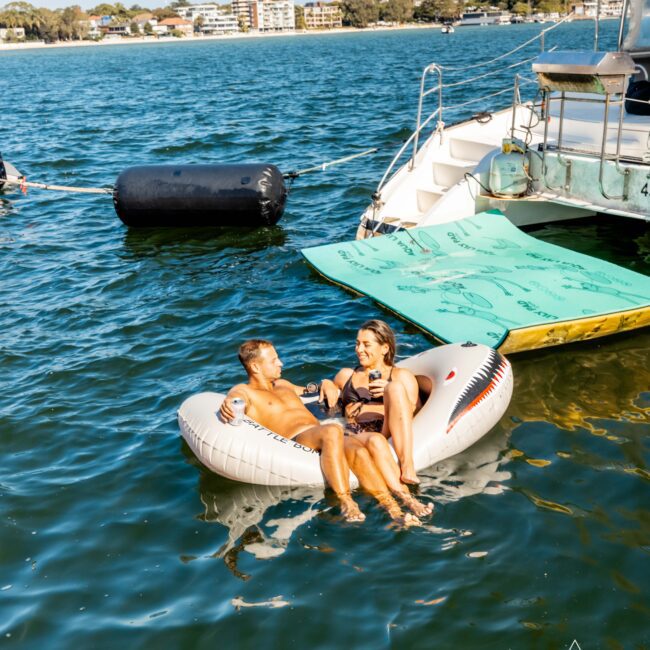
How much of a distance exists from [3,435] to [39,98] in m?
36.0

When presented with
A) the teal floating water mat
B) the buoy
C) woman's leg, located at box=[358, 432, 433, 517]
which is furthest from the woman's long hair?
the buoy

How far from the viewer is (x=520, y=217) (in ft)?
39.5

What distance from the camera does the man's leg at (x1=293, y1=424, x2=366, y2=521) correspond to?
604 centimetres

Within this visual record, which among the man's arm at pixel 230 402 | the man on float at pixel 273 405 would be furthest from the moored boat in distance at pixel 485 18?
the man's arm at pixel 230 402

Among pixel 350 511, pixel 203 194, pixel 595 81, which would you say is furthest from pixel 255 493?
pixel 203 194

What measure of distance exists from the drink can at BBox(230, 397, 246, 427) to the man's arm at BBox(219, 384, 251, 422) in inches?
1.0

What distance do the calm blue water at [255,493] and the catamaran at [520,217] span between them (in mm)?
410

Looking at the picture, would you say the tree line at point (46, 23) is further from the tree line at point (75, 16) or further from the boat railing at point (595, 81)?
the boat railing at point (595, 81)

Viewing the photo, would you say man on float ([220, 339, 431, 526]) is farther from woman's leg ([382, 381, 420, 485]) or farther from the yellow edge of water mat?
the yellow edge of water mat

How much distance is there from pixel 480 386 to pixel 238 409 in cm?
189

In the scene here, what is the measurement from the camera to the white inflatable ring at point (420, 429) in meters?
6.32

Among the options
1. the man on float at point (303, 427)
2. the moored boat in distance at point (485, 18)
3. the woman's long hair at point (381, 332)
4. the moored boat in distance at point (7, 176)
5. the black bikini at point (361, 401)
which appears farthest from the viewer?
the moored boat in distance at point (485, 18)

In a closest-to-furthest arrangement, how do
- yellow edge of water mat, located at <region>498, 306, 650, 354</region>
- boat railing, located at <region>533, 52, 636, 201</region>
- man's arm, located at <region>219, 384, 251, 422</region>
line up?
1. man's arm, located at <region>219, 384, 251, 422</region>
2. yellow edge of water mat, located at <region>498, 306, 650, 354</region>
3. boat railing, located at <region>533, 52, 636, 201</region>

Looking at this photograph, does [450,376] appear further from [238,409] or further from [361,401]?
[238,409]
